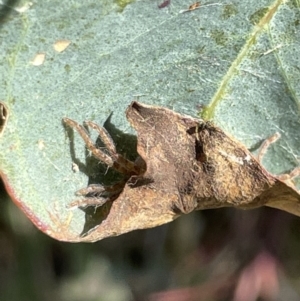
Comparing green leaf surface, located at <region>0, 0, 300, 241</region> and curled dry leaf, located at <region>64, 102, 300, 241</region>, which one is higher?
green leaf surface, located at <region>0, 0, 300, 241</region>

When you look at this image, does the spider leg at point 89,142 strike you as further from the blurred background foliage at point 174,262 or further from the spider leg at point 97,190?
the blurred background foliage at point 174,262

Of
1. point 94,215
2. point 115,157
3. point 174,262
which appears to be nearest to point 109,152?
point 115,157

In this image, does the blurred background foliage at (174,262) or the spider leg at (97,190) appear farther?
the blurred background foliage at (174,262)

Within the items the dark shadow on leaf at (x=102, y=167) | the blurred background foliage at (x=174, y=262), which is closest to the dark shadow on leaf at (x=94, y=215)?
the dark shadow on leaf at (x=102, y=167)

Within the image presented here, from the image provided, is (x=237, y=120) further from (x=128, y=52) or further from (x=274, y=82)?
(x=128, y=52)

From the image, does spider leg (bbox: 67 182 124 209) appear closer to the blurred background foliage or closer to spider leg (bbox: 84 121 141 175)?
spider leg (bbox: 84 121 141 175)

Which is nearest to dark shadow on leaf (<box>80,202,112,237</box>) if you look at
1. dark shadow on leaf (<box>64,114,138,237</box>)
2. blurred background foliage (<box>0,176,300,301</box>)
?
dark shadow on leaf (<box>64,114,138,237</box>)

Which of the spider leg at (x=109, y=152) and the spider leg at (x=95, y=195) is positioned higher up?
the spider leg at (x=109, y=152)
